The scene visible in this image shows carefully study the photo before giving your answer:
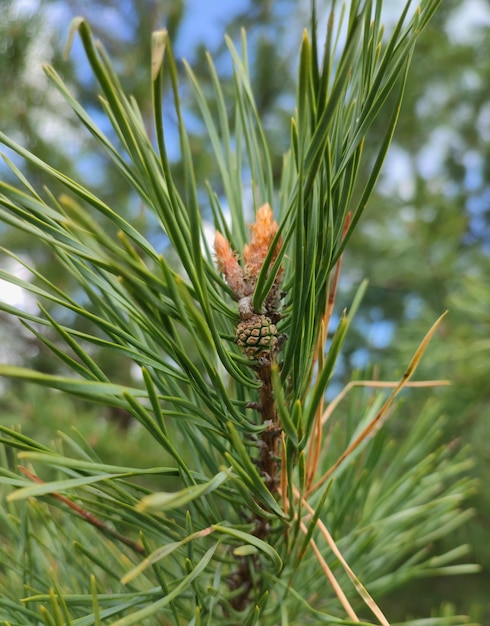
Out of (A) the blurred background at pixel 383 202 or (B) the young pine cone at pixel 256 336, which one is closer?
(B) the young pine cone at pixel 256 336

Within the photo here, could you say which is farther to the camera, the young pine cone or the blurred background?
the blurred background

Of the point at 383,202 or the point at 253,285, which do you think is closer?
the point at 253,285

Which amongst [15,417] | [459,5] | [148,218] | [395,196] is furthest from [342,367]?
[459,5]

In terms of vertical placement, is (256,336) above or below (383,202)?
below

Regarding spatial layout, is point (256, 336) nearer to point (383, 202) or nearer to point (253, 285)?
point (253, 285)

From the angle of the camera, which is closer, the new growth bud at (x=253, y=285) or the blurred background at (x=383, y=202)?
the new growth bud at (x=253, y=285)

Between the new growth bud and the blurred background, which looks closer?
the new growth bud

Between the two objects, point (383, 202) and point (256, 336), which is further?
point (383, 202)

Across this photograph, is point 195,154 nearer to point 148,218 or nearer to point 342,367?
point 148,218

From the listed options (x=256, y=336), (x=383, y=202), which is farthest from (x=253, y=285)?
(x=383, y=202)
